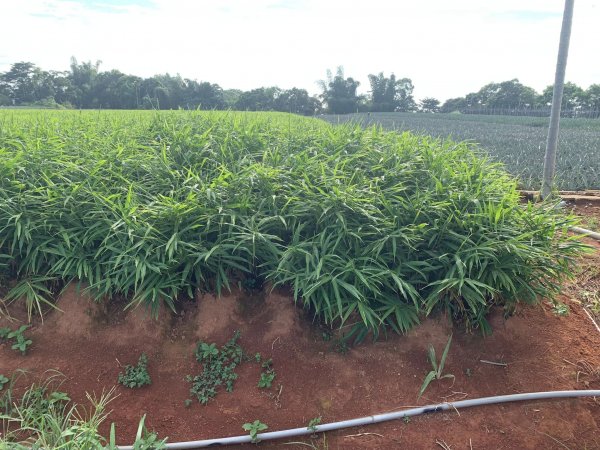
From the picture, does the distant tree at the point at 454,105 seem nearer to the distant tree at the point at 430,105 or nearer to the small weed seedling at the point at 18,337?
the distant tree at the point at 430,105

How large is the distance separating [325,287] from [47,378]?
1.70 metres

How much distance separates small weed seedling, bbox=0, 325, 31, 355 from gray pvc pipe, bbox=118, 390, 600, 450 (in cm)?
99

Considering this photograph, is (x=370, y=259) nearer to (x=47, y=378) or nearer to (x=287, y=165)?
(x=287, y=165)

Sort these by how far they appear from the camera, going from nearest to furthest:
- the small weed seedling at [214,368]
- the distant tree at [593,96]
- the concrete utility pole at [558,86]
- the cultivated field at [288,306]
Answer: the cultivated field at [288,306]
the small weed seedling at [214,368]
the concrete utility pole at [558,86]
the distant tree at [593,96]

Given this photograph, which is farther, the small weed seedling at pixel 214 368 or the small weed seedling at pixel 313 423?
the small weed seedling at pixel 214 368

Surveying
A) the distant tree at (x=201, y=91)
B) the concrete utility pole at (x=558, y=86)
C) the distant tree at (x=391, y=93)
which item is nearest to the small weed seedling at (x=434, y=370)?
the concrete utility pole at (x=558, y=86)

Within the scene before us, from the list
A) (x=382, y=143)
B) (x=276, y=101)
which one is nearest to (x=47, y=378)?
(x=382, y=143)

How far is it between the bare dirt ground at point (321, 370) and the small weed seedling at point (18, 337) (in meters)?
0.04

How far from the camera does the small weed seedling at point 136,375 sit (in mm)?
2387

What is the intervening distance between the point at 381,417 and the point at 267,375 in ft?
2.17

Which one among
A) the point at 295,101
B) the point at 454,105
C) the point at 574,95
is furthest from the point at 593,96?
the point at 295,101

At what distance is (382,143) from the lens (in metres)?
3.54

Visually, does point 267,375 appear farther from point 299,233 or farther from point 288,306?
point 299,233

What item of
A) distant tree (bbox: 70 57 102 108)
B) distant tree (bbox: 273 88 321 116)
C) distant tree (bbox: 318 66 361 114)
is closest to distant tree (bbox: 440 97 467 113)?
distant tree (bbox: 318 66 361 114)
